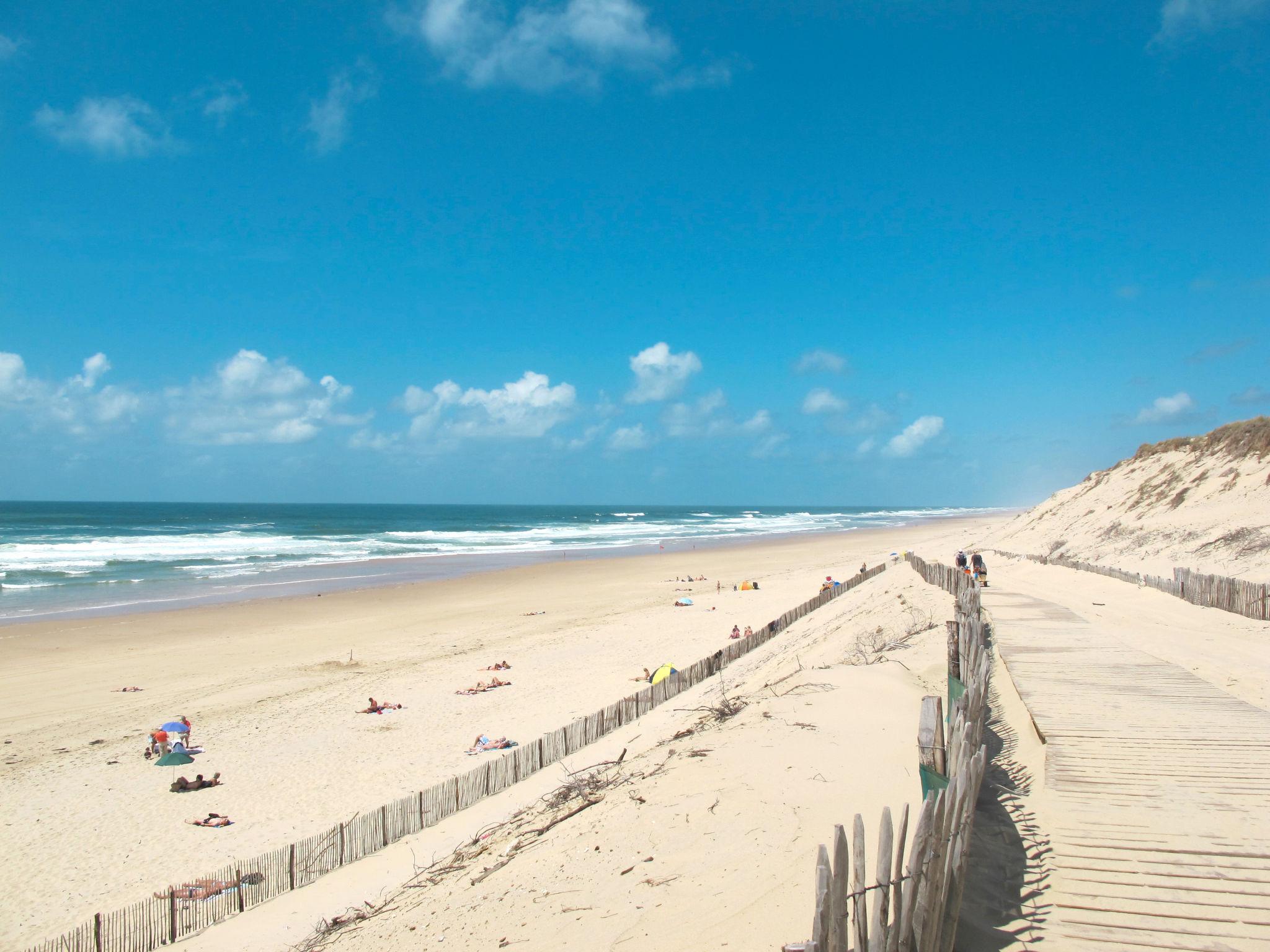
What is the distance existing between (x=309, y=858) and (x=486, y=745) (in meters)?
4.64

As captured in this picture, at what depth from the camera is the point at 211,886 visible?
7.14m

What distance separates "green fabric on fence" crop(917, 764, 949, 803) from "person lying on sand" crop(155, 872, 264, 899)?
608 centimetres

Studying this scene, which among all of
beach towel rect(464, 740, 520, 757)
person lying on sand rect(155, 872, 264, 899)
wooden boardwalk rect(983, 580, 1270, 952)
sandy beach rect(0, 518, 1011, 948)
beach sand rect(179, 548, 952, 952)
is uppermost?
wooden boardwalk rect(983, 580, 1270, 952)

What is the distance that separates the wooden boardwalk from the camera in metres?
4.00

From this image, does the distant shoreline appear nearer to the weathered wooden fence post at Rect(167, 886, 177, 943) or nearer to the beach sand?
the weathered wooden fence post at Rect(167, 886, 177, 943)

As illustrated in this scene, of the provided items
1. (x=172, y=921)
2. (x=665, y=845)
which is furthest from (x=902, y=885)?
(x=172, y=921)

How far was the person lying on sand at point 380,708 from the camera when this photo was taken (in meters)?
14.3

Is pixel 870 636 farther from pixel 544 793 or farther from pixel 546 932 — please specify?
pixel 546 932

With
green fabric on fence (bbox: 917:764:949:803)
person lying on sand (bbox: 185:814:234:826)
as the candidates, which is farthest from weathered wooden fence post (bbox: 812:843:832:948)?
person lying on sand (bbox: 185:814:234:826)

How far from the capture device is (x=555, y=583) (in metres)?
35.9

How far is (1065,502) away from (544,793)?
3739 centimetres

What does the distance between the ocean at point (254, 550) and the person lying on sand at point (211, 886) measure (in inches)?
930

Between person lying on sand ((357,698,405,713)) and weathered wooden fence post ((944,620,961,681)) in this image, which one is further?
A: person lying on sand ((357,698,405,713))

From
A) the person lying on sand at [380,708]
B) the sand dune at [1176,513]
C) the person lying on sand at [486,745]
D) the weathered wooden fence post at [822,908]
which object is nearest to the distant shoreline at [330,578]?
the person lying on sand at [380,708]
